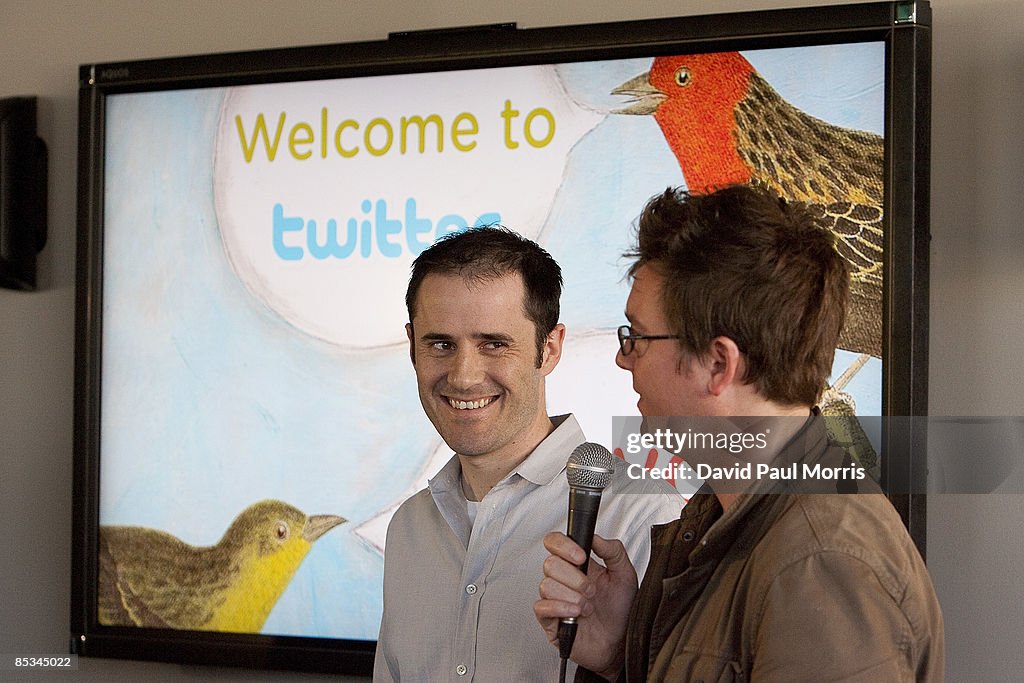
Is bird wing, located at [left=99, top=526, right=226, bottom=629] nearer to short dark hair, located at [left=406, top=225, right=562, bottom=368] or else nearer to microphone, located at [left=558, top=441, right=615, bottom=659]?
short dark hair, located at [left=406, top=225, right=562, bottom=368]

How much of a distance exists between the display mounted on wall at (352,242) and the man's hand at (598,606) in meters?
0.37

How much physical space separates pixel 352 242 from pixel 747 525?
92cm

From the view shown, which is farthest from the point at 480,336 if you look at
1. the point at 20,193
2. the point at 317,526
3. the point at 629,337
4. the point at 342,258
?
the point at 20,193

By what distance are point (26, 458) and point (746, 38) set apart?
139 cm

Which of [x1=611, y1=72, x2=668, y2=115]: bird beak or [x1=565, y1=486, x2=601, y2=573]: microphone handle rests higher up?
[x1=611, y1=72, x2=668, y2=115]: bird beak

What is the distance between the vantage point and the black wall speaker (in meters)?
1.92

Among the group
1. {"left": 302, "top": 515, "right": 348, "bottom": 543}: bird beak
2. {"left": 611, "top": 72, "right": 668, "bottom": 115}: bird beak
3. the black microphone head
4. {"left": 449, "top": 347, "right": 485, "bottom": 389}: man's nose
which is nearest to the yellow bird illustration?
{"left": 302, "top": 515, "right": 348, "bottom": 543}: bird beak

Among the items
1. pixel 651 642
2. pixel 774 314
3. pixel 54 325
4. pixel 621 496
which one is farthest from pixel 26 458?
pixel 774 314

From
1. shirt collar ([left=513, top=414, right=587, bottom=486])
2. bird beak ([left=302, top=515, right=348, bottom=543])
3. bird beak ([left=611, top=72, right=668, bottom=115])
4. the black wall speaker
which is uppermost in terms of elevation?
bird beak ([left=611, top=72, right=668, bottom=115])

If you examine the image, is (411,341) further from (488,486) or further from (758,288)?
(758,288)

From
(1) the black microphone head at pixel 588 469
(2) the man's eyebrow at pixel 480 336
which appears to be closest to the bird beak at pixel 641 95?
(2) the man's eyebrow at pixel 480 336

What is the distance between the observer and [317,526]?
69.7 inches

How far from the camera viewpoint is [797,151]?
5.20 feet

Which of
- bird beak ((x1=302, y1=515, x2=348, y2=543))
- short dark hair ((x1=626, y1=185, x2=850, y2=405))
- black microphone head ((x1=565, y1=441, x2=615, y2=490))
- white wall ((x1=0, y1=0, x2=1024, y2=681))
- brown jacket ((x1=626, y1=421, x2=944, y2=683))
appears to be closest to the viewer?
brown jacket ((x1=626, y1=421, x2=944, y2=683))
